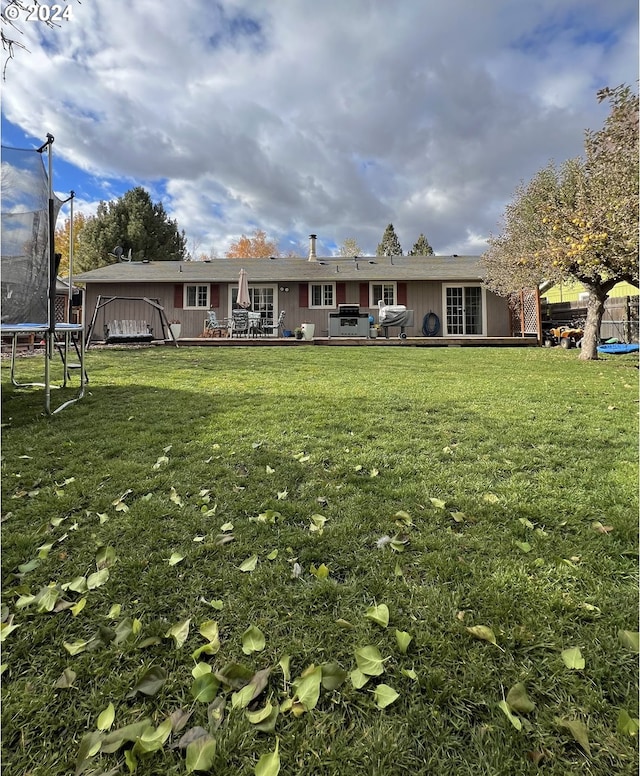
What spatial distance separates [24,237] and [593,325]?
10.5 metres

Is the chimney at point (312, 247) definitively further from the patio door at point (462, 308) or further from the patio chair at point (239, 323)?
the patio door at point (462, 308)

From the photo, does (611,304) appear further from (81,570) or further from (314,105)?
(81,570)

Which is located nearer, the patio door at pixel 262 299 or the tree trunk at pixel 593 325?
the tree trunk at pixel 593 325

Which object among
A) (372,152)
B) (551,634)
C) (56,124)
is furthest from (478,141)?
(551,634)

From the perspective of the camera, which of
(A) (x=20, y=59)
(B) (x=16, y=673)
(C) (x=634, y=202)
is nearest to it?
(B) (x=16, y=673)

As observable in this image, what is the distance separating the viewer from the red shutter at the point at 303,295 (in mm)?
15172

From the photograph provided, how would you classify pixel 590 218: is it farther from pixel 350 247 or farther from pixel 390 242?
pixel 390 242

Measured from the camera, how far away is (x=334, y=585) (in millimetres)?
1458

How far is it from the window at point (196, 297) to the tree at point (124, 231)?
13.4 meters

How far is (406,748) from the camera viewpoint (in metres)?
0.91

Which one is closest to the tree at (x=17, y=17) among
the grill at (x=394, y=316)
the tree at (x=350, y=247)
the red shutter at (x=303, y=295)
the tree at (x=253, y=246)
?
the grill at (x=394, y=316)

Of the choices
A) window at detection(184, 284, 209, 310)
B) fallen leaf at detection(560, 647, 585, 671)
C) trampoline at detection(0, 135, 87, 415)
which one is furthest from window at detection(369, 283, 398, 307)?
fallen leaf at detection(560, 647, 585, 671)

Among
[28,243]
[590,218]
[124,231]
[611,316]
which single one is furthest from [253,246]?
[28,243]

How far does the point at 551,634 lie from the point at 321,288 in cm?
1481
